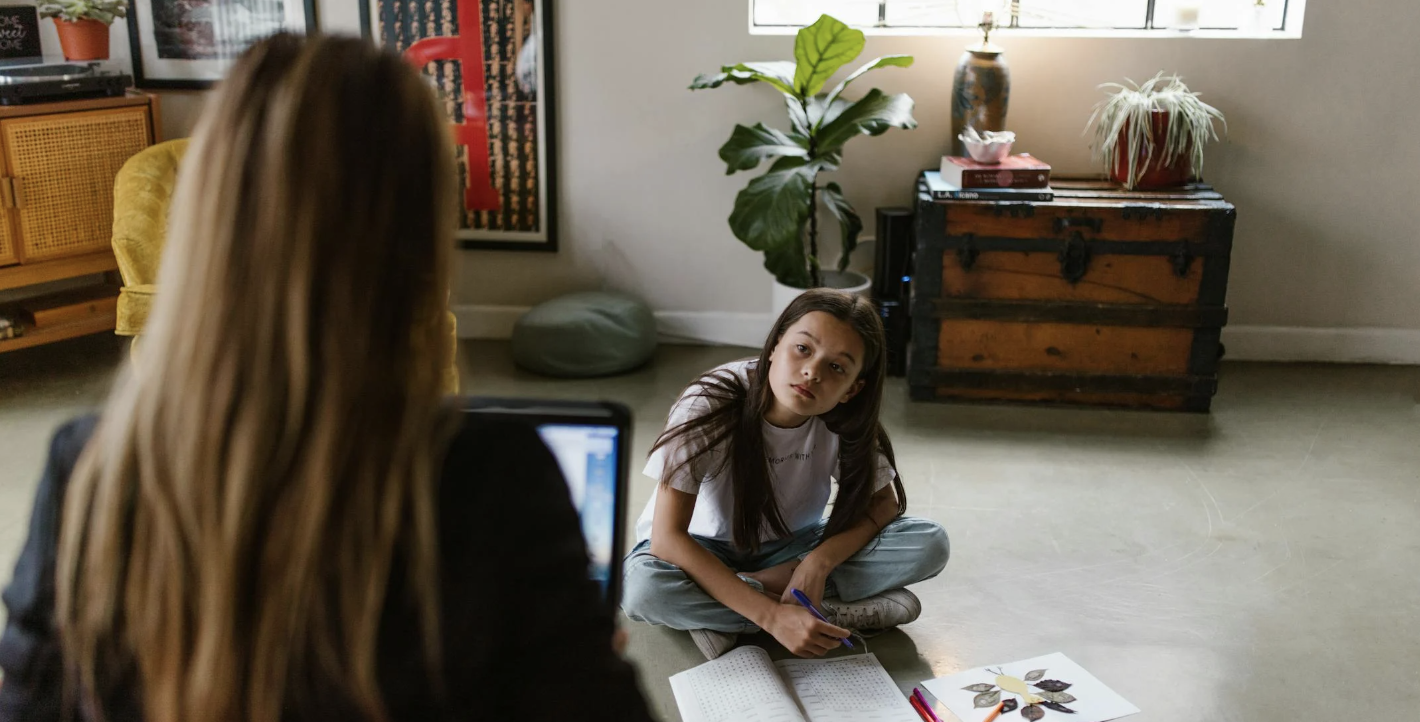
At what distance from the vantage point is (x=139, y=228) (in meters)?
3.24

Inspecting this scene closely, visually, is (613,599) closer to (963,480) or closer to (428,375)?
(428,375)

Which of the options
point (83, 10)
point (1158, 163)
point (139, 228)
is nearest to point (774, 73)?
point (1158, 163)

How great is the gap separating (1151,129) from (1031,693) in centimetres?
204

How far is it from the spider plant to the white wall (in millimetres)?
180

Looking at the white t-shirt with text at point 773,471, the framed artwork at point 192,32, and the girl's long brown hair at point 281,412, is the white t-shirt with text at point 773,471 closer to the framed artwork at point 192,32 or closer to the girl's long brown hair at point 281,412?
the girl's long brown hair at point 281,412

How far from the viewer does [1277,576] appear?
2.60 meters

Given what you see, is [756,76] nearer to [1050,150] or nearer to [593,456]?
[1050,150]

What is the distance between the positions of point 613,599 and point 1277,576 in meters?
2.12

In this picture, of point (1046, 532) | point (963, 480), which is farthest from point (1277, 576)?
point (963, 480)

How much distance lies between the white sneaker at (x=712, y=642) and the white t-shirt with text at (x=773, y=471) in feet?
0.58

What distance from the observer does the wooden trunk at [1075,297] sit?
346cm

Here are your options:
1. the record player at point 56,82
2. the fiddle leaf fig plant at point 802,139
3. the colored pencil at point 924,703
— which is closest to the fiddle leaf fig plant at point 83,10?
the record player at point 56,82

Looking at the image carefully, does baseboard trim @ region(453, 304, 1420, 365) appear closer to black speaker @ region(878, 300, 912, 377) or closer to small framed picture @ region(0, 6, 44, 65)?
black speaker @ region(878, 300, 912, 377)

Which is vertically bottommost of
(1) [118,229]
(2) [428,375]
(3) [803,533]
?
(3) [803,533]
